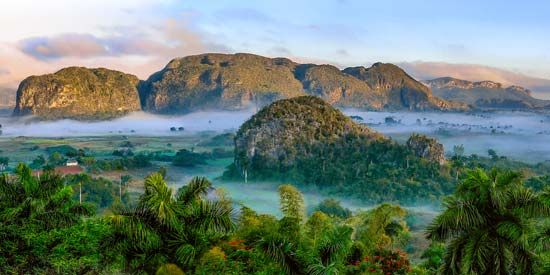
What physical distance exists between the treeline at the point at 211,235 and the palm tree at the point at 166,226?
31 millimetres

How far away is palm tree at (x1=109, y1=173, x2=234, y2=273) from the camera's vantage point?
15625 mm

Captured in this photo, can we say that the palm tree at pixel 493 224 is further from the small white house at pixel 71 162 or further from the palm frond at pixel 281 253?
the small white house at pixel 71 162

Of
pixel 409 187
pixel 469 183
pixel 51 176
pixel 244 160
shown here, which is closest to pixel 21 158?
pixel 244 160

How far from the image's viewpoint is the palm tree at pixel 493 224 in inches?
495

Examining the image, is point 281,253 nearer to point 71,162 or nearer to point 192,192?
point 192,192

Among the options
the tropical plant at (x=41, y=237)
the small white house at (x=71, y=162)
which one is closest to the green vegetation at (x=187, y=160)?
the small white house at (x=71, y=162)

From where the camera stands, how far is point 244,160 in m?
91.6

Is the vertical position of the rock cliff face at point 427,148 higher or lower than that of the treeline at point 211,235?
lower

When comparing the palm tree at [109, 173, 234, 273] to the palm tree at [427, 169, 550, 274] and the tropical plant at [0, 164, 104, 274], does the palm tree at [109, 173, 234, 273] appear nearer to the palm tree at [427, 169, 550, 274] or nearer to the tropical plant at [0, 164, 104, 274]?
the tropical plant at [0, 164, 104, 274]

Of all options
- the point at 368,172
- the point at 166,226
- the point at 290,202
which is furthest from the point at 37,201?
the point at 368,172

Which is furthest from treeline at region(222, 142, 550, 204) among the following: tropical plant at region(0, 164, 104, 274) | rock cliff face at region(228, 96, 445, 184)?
tropical plant at region(0, 164, 104, 274)

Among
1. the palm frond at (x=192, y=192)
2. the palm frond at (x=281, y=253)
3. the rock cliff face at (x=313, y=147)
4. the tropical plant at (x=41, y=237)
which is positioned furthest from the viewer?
the rock cliff face at (x=313, y=147)

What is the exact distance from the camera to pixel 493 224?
12977 mm

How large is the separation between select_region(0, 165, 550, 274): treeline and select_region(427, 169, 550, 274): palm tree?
0.02 m
